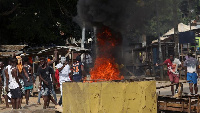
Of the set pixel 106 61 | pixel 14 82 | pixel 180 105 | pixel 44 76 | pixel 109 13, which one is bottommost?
pixel 180 105

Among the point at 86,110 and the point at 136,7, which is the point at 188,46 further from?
the point at 86,110

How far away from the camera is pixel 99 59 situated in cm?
1122

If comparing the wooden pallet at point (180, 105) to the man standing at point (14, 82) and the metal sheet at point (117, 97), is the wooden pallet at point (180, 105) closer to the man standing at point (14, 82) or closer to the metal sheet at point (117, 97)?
the metal sheet at point (117, 97)

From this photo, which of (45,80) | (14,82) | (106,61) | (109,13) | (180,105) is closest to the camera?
(180,105)

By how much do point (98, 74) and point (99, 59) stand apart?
0.72 m

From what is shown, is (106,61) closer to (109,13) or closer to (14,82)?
(109,13)

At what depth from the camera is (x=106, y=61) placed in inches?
432

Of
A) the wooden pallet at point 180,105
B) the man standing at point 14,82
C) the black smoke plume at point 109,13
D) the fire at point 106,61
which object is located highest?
the black smoke plume at point 109,13

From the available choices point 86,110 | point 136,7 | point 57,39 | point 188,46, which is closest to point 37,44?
point 57,39

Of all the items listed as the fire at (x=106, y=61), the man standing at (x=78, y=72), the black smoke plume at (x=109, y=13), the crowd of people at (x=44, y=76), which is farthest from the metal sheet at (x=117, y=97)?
the man standing at (x=78, y=72)

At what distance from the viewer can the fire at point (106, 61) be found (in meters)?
10.6

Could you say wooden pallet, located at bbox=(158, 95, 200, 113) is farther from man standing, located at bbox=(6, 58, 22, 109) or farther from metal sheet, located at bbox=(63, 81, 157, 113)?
man standing, located at bbox=(6, 58, 22, 109)

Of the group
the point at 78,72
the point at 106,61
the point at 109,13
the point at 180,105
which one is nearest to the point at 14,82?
the point at 78,72

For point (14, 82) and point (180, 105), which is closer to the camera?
point (180, 105)
